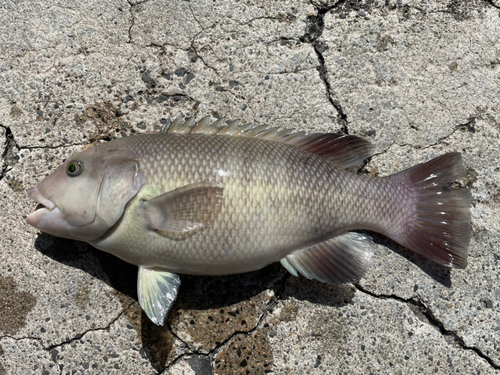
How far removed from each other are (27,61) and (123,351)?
1.84 metres

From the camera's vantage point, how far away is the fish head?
74.5 inches

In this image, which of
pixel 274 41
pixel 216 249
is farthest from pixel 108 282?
pixel 274 41

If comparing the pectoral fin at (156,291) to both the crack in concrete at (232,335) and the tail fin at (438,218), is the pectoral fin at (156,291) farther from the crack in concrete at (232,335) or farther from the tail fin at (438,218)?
the tail fin at (438,218)

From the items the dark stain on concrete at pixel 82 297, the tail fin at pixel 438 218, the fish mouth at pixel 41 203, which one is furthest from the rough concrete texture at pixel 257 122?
the fish mouth at pixel 41 203

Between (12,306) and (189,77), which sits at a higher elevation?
(189,77)

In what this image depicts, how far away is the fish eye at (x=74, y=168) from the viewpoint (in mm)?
1954

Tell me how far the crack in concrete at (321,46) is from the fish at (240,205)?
1.03ft

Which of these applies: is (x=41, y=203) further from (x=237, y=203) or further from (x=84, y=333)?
(x=237, y=203)

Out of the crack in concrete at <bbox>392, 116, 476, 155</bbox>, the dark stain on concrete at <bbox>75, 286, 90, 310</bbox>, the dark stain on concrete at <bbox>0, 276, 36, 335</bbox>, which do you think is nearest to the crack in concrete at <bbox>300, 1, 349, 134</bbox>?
the crack in concrete at <bbox>392, 116, 476, 155</bbox>

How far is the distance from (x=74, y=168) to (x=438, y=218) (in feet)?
6.38

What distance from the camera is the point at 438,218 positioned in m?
2.23

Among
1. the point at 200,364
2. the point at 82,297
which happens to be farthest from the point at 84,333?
the point at 200,364

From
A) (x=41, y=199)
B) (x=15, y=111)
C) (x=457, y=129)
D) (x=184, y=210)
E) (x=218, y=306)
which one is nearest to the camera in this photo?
(x=184, y=210)

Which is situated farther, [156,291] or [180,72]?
[180,72]
